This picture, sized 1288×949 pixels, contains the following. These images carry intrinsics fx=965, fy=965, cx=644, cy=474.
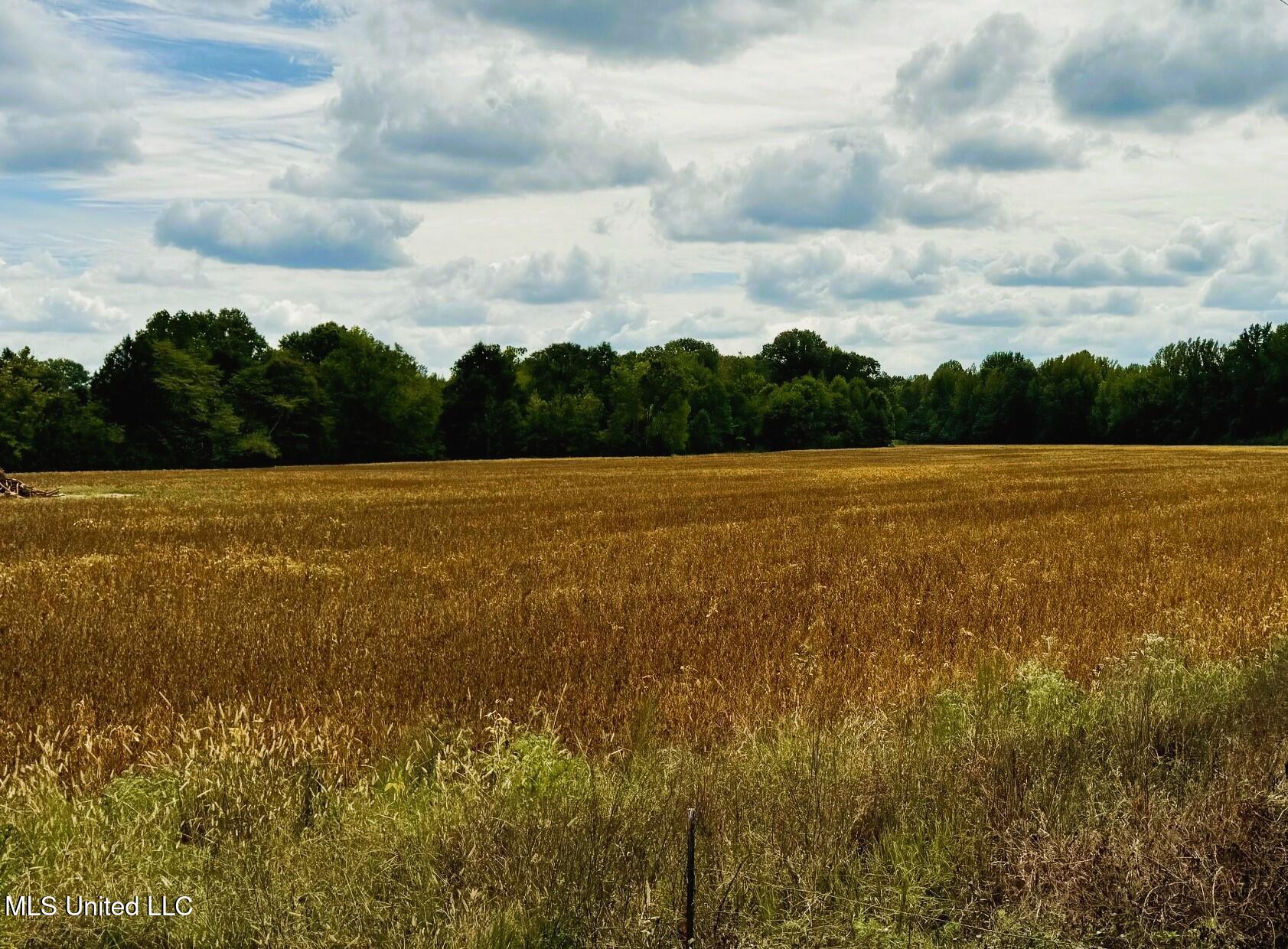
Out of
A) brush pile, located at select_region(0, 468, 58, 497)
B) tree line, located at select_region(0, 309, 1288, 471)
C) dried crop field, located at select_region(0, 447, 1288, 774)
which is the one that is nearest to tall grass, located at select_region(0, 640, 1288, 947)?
dried crop field, located at select_region(0, 447, 1288, 774)

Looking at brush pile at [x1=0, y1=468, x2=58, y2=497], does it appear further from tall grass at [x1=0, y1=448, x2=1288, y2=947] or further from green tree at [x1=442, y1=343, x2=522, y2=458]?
green tree at [x1=442, y1=343, x2=522, y2=458]

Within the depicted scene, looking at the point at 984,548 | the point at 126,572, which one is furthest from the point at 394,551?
the point at 984,548

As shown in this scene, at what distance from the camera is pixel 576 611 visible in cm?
1016

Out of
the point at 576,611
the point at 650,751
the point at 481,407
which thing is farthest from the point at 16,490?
the point at 481,407

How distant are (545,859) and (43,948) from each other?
1.89 meters

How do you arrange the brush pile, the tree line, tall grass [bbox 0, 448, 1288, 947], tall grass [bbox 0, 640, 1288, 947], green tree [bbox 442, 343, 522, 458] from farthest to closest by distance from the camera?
green tree [bbox 442, 343, 522, 458]
the tree line
the brush pile
tall grass [bbox 0, 448, 1288, 947]
tall grass [bbox 0, 640, 1288, 947]

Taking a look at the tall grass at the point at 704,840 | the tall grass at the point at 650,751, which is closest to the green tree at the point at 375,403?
the tall grass at the point at 650,751

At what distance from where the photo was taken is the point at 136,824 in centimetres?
451

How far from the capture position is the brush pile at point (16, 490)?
30.0 metres

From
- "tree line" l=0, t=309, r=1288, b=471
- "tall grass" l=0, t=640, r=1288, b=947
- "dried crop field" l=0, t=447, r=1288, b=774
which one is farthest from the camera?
"tree line" l=0, t=309, r=1288, b=471

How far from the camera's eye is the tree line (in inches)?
3022

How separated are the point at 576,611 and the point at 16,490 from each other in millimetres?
27932

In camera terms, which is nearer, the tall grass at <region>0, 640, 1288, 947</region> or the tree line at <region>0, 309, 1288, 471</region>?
the tall grass at <region>0, 640, 1288, 947</region>

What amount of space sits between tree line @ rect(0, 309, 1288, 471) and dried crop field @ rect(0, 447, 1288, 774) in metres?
58.5
